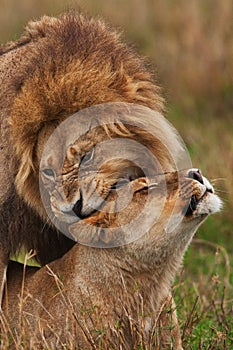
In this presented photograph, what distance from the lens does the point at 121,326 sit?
3527 mm

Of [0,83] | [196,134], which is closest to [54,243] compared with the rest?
[0,83]

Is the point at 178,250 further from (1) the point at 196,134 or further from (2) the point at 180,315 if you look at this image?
(1) the point at 196,134

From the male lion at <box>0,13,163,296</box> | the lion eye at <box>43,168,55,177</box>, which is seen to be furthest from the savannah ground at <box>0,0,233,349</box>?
the lion eye at <box>43,168,55,177</box>

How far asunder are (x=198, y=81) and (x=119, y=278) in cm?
635

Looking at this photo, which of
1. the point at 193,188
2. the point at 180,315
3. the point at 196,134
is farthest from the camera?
the point at 196,134

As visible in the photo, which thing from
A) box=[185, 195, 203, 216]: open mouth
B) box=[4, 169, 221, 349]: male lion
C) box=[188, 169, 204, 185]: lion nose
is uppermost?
box=[188, 169, 204, 185]: lion nose

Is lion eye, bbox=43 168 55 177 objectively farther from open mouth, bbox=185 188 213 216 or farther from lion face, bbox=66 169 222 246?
open mouth, bbox=185 188 213 216

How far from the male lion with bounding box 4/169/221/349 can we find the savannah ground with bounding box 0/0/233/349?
3.05 ft

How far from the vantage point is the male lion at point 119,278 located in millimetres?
3369

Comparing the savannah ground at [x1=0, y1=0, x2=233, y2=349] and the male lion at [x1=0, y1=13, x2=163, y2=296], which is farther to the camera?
the savannah ground at [x1=0, y1=0, x2=233, y2=349]

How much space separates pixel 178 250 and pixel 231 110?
19.1ft

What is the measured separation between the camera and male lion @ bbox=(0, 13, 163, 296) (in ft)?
12.8

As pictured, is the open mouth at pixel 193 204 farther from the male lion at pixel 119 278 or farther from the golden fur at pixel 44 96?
the golden fur at pixel 44 96

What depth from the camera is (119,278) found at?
354 cm
